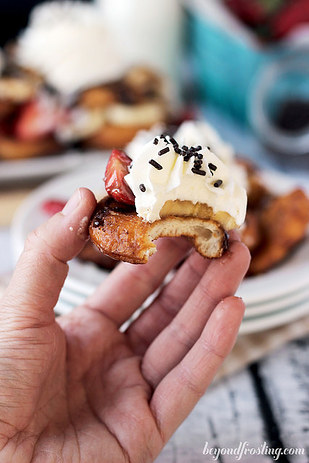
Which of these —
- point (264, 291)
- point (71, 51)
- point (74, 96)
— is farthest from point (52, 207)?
point (71, 51)

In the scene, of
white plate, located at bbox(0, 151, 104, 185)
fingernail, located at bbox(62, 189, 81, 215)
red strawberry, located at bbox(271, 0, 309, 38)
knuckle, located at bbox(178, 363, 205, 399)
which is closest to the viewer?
fingernail, located at bbox(62, 189, 81, 215)

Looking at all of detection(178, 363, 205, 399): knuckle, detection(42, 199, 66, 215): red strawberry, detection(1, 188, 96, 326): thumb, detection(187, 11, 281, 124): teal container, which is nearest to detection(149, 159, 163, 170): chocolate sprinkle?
detection(1, 188, 96, 326): thumb

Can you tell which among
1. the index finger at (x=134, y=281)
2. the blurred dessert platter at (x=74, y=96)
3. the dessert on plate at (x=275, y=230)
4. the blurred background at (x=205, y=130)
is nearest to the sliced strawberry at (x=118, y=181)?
the index finger at (x=134, y=281)

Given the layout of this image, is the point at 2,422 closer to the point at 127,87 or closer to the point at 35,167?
the point at 35,167

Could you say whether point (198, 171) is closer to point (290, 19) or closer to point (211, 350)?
point (211, 350)

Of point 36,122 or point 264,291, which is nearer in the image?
point 264,291

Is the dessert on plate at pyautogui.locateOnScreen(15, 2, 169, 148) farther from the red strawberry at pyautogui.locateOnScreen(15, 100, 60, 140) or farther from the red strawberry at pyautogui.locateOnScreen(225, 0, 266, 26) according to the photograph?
the red strawberry at pyautogui.locateOnScreen(225, 0, 266, 26)

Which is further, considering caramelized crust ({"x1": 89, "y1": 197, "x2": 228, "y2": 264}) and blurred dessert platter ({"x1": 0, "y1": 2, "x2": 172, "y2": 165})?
blurred dessert platter ({"x1": 0, "y1": 2, "x2": 172, "y2": 165})
